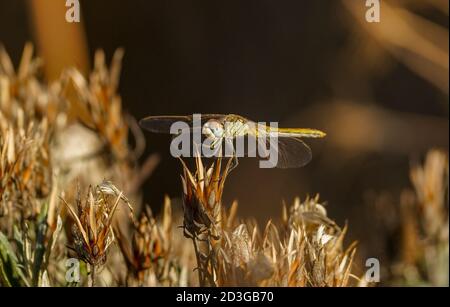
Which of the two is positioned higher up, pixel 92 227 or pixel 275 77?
pixel 275 77

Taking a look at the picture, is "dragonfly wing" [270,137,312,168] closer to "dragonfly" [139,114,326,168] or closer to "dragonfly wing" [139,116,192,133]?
"dragonfly" [139,114,326,168]

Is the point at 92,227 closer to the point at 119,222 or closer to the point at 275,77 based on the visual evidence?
the point at 119,222

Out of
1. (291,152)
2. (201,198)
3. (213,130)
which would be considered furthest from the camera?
(291,152)

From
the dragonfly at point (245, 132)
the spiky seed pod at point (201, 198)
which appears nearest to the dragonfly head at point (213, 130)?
the dragonfly at point (245, 132)

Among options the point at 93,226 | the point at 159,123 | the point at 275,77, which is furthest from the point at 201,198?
the point at 275,77

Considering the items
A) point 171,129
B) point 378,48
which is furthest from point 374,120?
point 171,129

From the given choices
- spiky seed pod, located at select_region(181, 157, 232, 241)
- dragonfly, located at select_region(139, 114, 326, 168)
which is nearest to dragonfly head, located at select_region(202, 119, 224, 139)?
dragonfly, located at select_region(139, 114, 326, 168)

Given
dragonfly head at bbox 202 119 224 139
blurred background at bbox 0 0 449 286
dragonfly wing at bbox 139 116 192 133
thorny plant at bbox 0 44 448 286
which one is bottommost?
thorny plant at bbox 0 44 448 286
